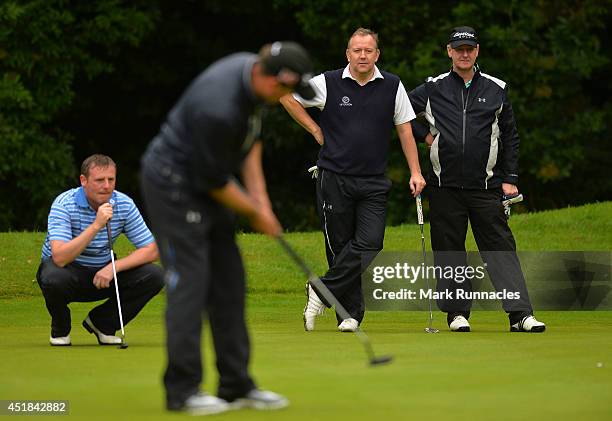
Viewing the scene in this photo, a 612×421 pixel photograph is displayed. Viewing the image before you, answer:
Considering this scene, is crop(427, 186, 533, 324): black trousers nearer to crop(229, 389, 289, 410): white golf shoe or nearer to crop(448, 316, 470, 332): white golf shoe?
crop(448, 316, 470, 332): white golf shoe

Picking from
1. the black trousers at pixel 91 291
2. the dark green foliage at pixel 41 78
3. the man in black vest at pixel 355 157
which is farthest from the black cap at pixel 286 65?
the dark green foliage at pixel 41 78

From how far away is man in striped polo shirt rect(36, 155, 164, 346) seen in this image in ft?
28.4

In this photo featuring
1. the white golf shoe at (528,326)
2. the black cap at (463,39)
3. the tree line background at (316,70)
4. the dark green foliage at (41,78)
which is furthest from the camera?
the tree line background at (316,70)

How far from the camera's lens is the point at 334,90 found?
10016 millimetres

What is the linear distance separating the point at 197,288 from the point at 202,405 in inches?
18.8

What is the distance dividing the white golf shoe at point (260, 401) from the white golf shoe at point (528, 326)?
396cm

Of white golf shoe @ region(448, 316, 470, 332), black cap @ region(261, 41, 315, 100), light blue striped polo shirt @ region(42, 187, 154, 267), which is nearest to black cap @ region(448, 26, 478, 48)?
white golf shoe @ region(448, 316, 470, 332)

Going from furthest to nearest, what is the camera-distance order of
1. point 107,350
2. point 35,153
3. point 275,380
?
point 35,153, point 107,350, point 275,380

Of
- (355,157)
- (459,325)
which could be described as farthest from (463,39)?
(459,325)

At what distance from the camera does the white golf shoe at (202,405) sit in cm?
590

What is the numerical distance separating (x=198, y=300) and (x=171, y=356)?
10.0 inches

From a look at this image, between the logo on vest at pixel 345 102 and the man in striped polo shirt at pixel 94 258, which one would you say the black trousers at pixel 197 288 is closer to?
the man in striped polo shirt at pixel 94 258

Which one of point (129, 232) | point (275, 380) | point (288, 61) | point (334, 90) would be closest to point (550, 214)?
point (334, 90)

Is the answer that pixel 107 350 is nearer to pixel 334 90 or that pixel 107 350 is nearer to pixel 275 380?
pixel 275 380
